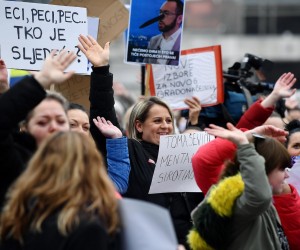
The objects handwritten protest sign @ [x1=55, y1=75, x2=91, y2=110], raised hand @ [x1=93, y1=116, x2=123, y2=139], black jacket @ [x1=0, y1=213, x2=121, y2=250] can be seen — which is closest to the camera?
black jacket @ [x1=0, y1=213, x2=121, y2=250]

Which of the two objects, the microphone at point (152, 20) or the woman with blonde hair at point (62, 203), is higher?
the microphone at point (152, 20)

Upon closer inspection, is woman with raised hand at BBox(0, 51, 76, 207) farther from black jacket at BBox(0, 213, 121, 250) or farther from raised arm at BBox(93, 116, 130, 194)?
raised arm at BBox(93, 116, 130, 194)

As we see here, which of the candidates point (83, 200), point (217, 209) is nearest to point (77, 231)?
point (83, 200)

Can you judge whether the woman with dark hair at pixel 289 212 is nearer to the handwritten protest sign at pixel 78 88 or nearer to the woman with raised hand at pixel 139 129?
the woman with raised hand at pixel 139 129

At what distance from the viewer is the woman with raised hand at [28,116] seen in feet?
15.4

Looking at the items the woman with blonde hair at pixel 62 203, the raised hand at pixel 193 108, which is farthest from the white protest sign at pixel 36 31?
the woman with blonde hair at pixel 62 203

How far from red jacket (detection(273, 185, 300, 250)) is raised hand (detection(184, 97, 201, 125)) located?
6.43ft

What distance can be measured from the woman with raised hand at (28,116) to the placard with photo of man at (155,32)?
283cm

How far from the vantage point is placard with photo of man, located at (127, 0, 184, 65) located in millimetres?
7828

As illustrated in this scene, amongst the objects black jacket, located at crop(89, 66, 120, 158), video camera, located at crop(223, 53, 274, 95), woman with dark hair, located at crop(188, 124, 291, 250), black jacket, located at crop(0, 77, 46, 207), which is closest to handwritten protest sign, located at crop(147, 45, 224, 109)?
video camera, located at crop(223, 53, 274, 95)

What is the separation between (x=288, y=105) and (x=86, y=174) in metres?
6.77

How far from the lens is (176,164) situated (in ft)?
22.2

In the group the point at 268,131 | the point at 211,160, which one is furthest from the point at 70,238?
the point at 268,131

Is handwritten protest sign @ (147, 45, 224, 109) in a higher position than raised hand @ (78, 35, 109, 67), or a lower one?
lower
